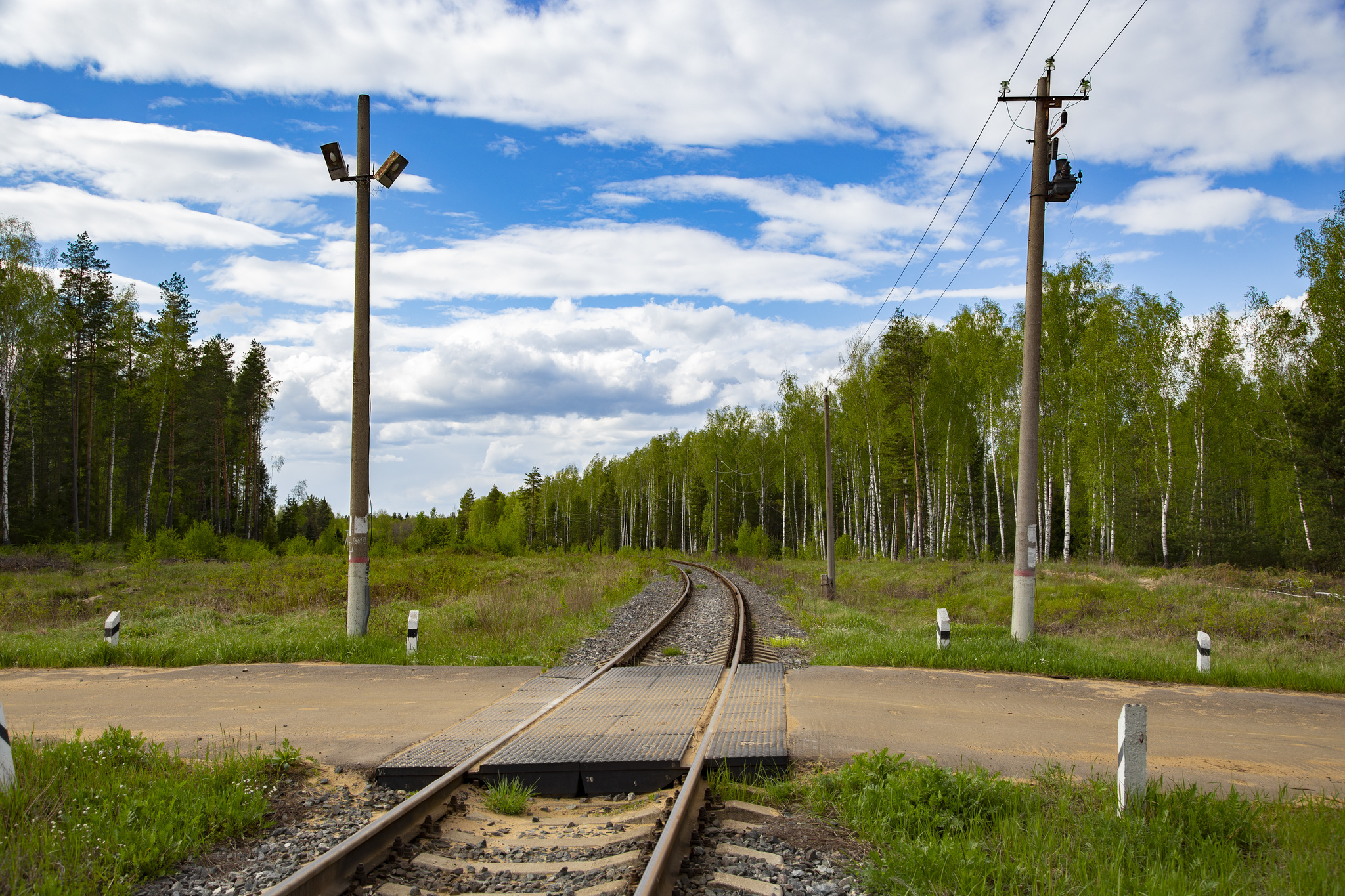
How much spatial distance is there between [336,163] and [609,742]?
9955 mm

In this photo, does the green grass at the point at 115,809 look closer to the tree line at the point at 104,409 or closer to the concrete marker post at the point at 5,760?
the concrete marker post at the point at 5,760

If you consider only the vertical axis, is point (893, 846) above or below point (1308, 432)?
below

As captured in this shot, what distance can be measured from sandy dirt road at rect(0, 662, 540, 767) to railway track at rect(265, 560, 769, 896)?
1.60 m

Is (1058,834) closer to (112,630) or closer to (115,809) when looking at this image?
(115,809)

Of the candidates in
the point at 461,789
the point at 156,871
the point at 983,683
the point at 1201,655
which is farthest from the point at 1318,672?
the point at 156,871

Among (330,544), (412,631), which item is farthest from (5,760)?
(330,544)

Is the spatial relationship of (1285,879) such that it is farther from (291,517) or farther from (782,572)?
(291,517)

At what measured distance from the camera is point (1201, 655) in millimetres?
10469

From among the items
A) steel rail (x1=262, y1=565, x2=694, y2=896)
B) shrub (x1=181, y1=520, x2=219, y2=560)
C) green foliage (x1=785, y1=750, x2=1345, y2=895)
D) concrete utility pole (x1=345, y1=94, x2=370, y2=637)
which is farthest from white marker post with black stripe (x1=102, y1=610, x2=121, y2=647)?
shrub (x1=181, y1=520, x2=219, y2=560)

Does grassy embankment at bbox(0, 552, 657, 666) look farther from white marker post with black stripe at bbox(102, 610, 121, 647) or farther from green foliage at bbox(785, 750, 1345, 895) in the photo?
green foliage at bbox(785, 750, 1345, 895)

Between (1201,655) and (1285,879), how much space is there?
298 inches

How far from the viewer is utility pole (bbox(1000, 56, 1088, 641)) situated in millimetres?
11734

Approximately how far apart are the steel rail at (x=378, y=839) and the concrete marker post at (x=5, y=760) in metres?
2.36

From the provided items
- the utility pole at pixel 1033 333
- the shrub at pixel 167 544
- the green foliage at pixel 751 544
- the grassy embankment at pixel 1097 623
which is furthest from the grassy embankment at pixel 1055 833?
the green foliage at pixel 751 544
